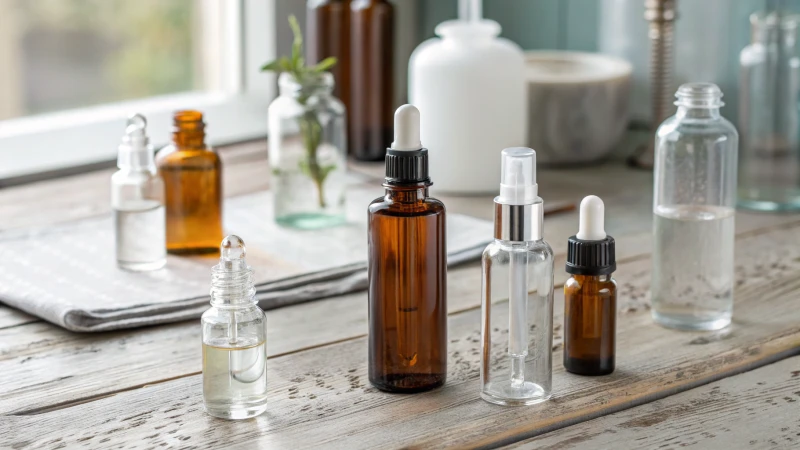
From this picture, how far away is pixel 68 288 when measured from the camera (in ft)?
3.77

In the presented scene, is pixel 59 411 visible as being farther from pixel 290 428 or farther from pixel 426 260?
pixel 426 260

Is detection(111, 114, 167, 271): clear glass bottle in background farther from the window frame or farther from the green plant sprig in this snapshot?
the window frame

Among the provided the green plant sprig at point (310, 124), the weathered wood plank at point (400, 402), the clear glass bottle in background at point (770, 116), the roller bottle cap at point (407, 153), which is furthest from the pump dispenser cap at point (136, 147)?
the clear glass bottle in background at point (770, 116)

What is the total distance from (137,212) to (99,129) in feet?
2.07

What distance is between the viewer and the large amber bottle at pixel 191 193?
4.24ft

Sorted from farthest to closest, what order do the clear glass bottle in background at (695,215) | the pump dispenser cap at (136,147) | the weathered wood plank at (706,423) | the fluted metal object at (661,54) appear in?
the fluted metal object at (661,54), the pump dispenser cap at (136,147), the clear glass bottle in background at (695,215), the weathered wood plank at (706,423)

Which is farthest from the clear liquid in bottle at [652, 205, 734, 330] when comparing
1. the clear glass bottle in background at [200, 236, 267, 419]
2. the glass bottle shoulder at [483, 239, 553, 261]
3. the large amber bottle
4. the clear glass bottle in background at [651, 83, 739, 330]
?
the large amber bottle

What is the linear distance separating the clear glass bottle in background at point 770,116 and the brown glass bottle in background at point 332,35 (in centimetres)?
59

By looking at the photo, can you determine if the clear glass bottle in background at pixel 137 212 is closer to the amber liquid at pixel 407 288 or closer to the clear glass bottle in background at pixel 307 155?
the clear glass bottle in background at pixel 307 155

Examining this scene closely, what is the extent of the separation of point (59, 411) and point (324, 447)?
0.22 m

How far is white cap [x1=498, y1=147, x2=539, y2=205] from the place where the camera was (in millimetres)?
826

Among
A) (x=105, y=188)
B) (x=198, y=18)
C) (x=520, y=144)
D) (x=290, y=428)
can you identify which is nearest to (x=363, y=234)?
(x=520, y=144)

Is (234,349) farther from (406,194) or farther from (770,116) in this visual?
(770,116)

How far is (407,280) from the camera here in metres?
0.88
